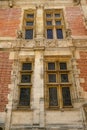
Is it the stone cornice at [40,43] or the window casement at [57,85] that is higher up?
the stone cornice at [40,43]

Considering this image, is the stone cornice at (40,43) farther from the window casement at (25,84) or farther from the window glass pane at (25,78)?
the window glass pane at (25,78)

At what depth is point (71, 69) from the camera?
321 inches

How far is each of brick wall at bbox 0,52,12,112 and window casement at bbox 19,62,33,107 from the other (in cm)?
45

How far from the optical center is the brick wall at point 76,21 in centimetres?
969

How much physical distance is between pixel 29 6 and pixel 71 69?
4557 mm

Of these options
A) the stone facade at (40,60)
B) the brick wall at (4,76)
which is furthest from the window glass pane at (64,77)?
the brick wall at (4,76)

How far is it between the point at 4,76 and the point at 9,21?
3.25 meters

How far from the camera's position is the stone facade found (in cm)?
674

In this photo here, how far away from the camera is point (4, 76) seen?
7883mm

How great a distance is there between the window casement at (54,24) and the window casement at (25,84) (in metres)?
1.95

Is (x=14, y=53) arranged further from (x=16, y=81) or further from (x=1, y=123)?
(x=1, y=123)

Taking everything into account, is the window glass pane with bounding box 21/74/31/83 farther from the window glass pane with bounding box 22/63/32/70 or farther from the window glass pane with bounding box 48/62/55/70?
the window glass pane with bounding box 48/62/55/70

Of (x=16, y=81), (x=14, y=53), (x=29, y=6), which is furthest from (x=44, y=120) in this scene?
(x=29, y=6)

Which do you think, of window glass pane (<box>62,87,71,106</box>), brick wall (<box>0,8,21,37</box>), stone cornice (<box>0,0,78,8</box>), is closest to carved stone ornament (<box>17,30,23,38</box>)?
brick wall (<box>0,8,21,37</box>)
